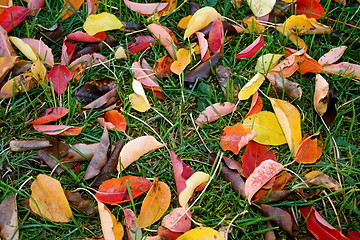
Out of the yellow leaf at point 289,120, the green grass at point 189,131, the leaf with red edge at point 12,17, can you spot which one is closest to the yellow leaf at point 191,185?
the green grass at point 189,131

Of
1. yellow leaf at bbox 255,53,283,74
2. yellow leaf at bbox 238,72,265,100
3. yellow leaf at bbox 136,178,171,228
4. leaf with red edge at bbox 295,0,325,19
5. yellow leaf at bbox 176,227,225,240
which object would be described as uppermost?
leaf with red edge at bbox 295,0,325,19

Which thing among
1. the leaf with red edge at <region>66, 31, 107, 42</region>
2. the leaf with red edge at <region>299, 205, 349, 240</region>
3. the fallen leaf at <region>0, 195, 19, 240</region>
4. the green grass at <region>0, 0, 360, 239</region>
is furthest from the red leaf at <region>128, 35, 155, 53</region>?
the leaf with red edge at <region>299, 205, 349, 240</region>

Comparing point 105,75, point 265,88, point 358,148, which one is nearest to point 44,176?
point 105,75

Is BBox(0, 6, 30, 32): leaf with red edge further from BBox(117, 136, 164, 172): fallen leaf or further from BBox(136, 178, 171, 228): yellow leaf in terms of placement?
BBox(136, 178, 171, 228): yellow leaf

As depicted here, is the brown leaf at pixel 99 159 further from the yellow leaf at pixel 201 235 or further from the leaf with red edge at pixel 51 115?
the yellow leaf at pixel 201 235

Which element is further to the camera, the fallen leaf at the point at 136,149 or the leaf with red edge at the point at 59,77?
the leaf with red edge at the point at 59,77

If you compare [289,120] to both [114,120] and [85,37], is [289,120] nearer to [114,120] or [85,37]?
[114,120]

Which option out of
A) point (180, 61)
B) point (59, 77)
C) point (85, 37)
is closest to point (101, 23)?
point (85, 37)
